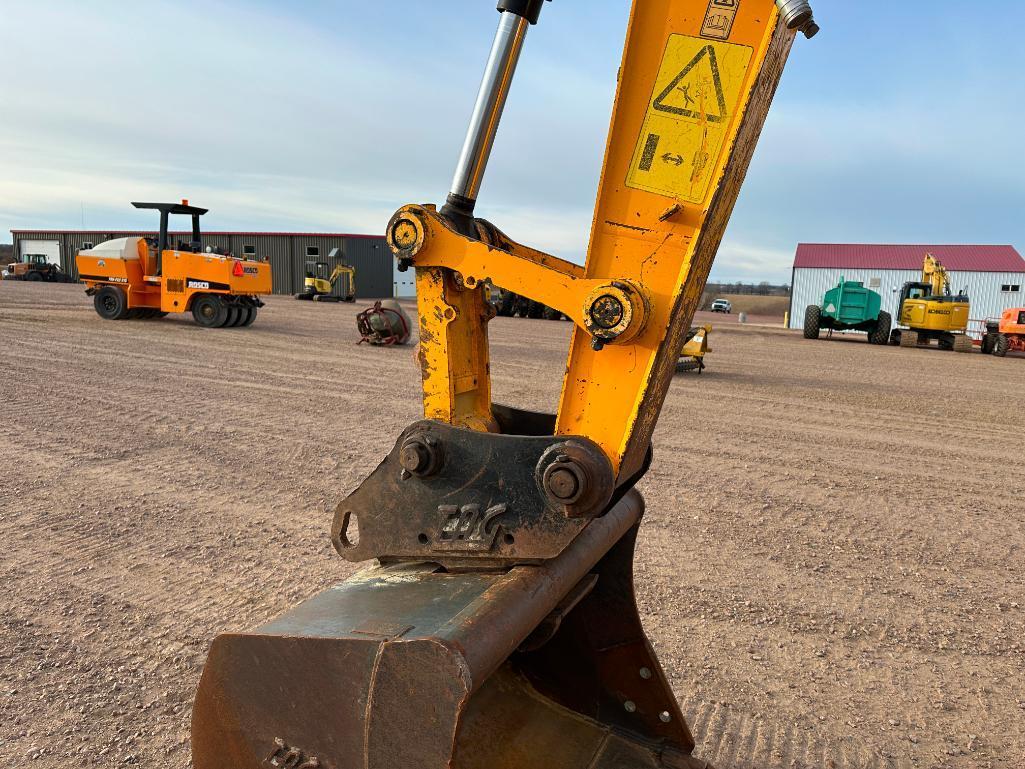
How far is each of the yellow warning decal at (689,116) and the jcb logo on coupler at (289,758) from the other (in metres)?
1.70

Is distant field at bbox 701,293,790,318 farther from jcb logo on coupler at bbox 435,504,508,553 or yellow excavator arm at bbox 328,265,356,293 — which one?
jcb logo on coupler at bbox 435,504,508,553

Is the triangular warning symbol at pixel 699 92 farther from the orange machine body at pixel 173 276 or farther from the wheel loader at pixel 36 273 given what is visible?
the wheel loader at pixel 36 273

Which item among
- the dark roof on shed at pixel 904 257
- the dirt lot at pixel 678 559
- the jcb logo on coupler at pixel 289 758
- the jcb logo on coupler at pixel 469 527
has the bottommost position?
the dirt lot at pixel 678 559

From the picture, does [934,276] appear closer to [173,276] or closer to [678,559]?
[173,276]

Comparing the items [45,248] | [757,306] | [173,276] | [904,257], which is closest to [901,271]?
[904,257]

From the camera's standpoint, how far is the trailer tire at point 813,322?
2416cm

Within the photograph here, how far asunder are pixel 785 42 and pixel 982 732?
2466mm

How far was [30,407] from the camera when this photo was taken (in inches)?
292

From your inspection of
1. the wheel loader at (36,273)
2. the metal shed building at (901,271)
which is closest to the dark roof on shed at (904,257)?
the metal shed building at (901,271)

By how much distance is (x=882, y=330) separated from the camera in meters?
23.4

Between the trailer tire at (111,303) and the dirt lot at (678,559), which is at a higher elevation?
the trailer tire at (111,303)

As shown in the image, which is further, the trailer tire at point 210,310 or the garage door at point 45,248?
the garage door at point 45,248

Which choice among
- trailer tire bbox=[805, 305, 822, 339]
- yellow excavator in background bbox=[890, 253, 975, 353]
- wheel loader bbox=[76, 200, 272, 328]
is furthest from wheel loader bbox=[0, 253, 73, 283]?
yellow excavator in background bbox=[890, 253, 975, 353]

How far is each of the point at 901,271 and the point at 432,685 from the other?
1560 inches
